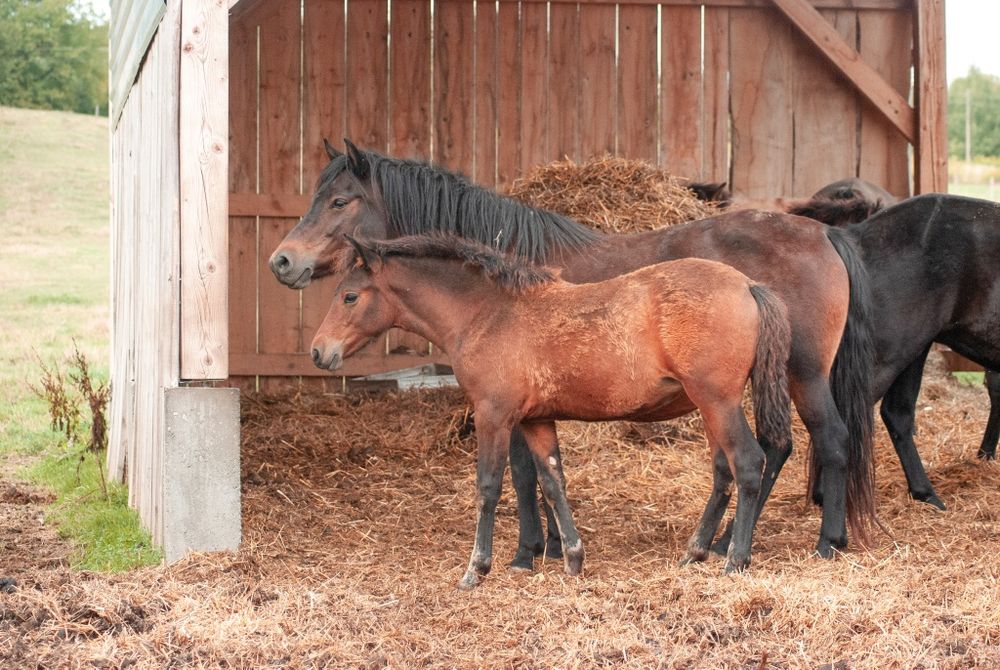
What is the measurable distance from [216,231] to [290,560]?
1.63m

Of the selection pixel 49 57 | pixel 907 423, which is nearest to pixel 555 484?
pixel 907 423

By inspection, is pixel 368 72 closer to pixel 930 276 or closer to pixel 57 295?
pixel 930 276

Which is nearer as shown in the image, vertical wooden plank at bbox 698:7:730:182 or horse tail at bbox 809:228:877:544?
horse tail at bbox 809:228:877:544

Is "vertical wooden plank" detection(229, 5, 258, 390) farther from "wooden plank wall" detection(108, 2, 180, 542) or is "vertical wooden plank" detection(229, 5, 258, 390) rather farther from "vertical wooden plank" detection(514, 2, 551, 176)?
"vertical wooden plank" detection(514, 2, 551, 176)

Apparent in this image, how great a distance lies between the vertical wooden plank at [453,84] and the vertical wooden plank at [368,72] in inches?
18.7

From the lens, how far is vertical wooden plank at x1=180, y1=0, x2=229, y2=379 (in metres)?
5.38

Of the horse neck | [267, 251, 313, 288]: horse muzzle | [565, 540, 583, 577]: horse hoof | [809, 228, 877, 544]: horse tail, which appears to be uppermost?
[267, 251, 313, 288]: horse muzzle

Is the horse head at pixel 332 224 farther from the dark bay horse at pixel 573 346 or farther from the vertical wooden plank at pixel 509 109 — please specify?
the vertical wooden plank at pixel 509 109

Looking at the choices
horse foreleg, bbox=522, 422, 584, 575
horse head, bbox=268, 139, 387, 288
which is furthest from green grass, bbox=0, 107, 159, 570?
horse foreleg, bbox=522, 422, 584, 575

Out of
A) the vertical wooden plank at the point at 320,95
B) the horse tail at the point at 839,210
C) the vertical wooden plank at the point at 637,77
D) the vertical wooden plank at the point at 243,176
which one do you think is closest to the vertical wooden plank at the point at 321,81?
the vertical wooden plank at the point at 320,95

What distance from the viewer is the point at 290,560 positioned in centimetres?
555

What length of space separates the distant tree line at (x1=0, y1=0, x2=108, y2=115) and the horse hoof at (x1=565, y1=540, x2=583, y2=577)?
96.9 feet

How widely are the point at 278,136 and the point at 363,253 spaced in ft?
17.2

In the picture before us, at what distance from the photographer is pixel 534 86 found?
34.4 feet
